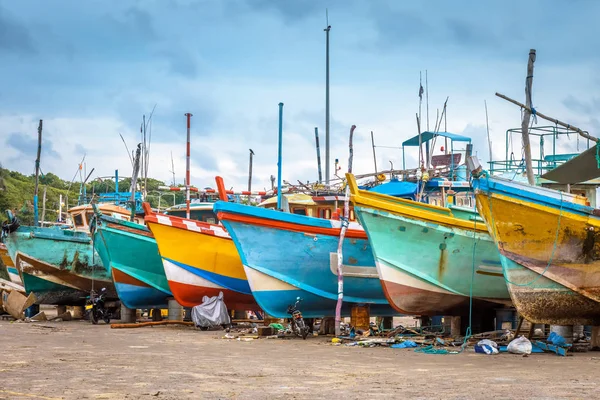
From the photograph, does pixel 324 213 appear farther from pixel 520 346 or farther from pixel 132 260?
pixel 520 346

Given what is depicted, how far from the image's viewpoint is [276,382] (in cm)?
863

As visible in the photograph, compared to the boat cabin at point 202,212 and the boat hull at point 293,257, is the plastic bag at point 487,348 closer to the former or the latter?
the boat hull at point 293,257

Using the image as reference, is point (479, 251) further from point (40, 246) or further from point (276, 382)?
point (40, 246)

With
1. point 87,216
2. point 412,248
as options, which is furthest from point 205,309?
point 87,216

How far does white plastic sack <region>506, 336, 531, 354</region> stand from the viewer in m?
11.8

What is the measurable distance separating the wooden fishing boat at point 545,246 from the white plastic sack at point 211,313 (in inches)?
304

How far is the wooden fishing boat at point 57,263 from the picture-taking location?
2292cm

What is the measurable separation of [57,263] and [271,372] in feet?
49.6

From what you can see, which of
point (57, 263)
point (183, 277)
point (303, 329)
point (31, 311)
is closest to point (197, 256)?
point (183, 277)

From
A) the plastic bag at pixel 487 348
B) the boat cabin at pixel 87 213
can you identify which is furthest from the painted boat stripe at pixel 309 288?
the boat cabin at pixel 87 213

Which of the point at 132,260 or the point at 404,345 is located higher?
the point at 132,260

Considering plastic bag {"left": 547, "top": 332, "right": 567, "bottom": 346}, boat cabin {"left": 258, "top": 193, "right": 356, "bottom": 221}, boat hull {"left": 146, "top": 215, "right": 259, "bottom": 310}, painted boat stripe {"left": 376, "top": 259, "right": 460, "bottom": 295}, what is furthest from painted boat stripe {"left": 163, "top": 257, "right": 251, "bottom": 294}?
plastic bag {"left": 547, "top": 332, "right": 567, "bottom": 346}

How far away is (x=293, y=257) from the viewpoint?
1616 centimetres

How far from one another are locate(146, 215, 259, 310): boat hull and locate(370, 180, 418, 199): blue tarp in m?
3.57
